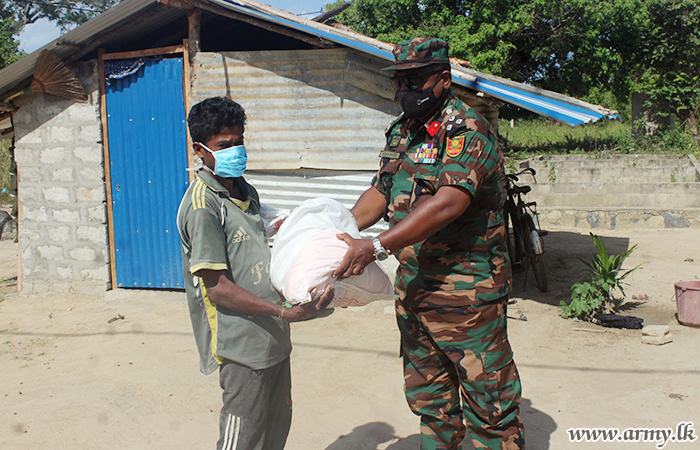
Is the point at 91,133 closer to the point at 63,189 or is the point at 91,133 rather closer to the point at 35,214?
the point at 63,189

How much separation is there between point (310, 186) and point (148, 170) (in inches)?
76.9

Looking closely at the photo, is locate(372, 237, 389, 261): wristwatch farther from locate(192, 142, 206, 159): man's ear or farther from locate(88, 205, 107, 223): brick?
locate(88, 205, 107, 223): brick

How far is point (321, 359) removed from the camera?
4.50m

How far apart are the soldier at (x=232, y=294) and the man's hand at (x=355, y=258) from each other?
0.29ft

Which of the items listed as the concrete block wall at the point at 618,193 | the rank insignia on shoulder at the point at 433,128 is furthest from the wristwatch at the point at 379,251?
the concrete block wall at the point at 618,193

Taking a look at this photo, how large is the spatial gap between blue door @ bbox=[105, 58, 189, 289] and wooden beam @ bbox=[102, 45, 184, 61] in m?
0.09

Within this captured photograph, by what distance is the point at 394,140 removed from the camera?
95.2 inches

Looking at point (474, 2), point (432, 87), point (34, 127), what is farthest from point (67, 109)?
point (474, 2)

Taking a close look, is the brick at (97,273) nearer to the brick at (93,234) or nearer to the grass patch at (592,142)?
the brick at (93,234)

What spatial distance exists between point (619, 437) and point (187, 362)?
3.25 m

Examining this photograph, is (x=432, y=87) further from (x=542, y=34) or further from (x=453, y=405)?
(x=542, y=34)

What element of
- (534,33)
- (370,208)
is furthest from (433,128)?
(534,33)

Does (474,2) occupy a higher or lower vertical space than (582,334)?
higher

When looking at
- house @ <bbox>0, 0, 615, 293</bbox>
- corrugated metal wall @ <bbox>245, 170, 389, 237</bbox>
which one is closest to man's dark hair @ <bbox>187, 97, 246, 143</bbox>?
house @ <bbox>0, 0, 615, 293</bbox>
